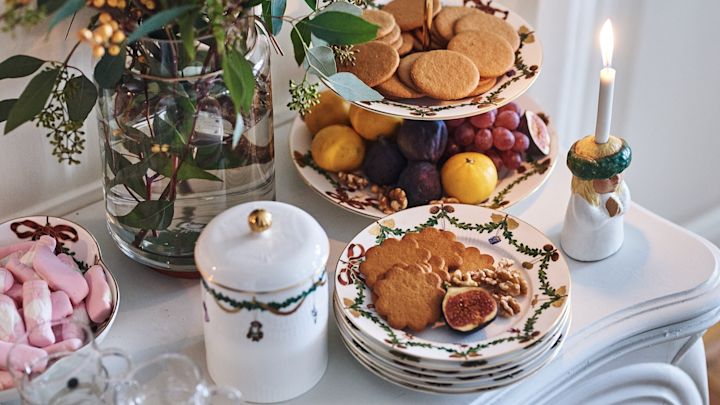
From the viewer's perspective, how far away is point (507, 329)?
0.87 meters

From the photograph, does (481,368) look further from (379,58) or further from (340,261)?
(379,58)

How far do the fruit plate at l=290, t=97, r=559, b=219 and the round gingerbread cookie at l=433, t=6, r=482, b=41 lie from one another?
7.1 inches

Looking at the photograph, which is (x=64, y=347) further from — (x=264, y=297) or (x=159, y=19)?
(x=159, y=19)

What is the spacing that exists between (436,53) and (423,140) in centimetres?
10

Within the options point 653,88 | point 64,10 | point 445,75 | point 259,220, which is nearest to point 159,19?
point 64,10

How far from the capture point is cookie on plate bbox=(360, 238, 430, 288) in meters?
0.91

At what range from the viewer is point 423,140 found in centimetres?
105

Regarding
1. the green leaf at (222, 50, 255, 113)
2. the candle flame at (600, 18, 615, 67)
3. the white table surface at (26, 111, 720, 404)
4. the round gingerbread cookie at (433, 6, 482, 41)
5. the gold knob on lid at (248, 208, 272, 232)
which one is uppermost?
the green leaf at (222, 50, 255, 113)

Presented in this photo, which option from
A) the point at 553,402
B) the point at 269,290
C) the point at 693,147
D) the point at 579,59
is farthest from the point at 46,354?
the point at 693,147

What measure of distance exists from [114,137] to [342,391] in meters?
0.33

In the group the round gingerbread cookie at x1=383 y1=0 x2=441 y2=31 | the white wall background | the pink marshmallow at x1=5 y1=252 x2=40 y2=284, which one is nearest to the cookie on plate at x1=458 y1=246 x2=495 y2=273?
the round gingerbread cookie at x1=383 y1=0 x2=441 y2=31

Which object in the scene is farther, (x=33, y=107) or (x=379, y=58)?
(x=379, y=58)

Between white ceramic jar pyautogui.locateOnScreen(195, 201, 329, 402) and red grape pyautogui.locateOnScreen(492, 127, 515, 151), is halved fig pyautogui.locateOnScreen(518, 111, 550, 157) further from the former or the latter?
white ceramic jar pyautogui.locateOnScreen(195, 201, 329, 402)

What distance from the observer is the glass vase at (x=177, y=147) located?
847mm
